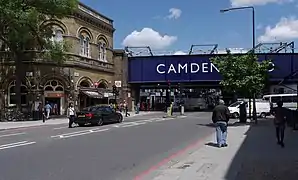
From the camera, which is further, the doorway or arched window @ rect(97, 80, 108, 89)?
arched window @ rect(97, 80, 108, 89)

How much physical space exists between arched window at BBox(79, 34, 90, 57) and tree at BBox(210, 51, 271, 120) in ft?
72.8

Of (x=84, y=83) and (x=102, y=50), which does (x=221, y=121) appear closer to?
(x=84, y=83)

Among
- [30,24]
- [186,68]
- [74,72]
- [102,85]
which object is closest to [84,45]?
[74,72]

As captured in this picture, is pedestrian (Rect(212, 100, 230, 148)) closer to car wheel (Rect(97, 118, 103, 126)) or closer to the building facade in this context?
car wheel (Rect(97, 118, 103, 126))

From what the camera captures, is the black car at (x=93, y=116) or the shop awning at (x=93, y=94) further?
the shop awning at (x=93, y=94)

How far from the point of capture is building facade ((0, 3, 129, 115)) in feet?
139

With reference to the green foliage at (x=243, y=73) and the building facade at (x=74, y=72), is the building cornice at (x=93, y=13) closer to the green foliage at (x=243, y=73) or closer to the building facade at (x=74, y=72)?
the building facade at (x=74, y=72)

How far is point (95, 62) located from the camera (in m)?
50.0

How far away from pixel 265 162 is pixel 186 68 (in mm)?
45822

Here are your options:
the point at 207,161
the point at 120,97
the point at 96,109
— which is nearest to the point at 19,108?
the point at 96,109

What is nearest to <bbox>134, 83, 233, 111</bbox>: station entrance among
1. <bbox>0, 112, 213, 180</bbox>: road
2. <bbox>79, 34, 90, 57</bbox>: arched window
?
<bbox>79, 34, 90, 57</bbox>: arched window

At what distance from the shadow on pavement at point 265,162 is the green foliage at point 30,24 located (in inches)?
884

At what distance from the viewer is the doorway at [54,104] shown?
43.8 metres

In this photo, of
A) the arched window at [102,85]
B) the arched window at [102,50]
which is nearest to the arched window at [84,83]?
the arched window at [102,85]
